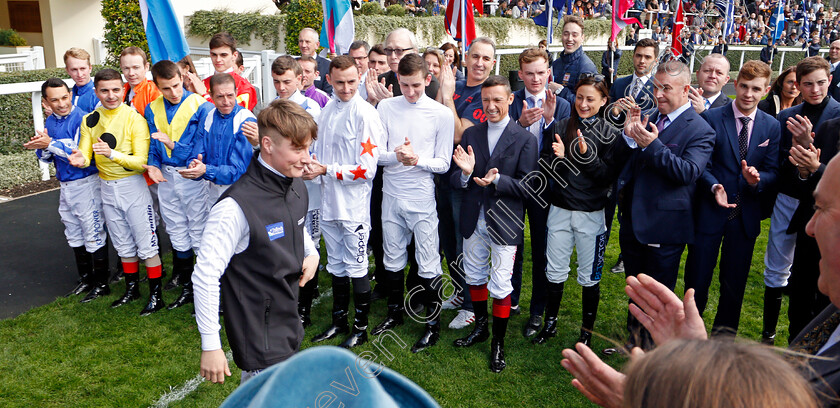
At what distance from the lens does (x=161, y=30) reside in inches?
245

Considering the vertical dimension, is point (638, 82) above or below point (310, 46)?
below

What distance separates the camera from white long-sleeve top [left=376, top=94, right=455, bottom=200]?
16.2 feet

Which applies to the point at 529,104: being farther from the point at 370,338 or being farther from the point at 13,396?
the point at 13,396

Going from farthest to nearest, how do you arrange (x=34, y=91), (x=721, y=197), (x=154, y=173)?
(x=34, y=91) → (x=154, y=173) → (x=721, y=197)

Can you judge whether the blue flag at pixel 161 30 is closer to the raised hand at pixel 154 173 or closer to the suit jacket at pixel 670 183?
the raised hand at pixel 154 173

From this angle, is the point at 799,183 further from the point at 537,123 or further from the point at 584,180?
the point at 537,123

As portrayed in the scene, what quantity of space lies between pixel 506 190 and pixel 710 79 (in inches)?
94.9

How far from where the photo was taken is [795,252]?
4.62 metres

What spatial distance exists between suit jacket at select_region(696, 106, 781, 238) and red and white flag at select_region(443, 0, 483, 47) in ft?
13.4

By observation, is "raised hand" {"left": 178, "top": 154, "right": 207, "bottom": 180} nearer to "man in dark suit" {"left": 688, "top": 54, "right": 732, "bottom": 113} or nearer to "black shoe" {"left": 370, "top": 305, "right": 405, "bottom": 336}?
"black shoe" {"left": 370, "top": 305, "right": 405, "bottom": 336}

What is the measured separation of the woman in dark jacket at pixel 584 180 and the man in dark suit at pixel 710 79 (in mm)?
896

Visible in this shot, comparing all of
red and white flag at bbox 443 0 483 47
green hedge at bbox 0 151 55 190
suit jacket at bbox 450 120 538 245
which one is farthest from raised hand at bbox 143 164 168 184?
green hedge at bbox 0 151 55 190

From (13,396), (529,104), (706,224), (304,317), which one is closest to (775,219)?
(706,224)

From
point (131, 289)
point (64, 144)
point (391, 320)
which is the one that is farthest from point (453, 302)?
point (64, 144)
